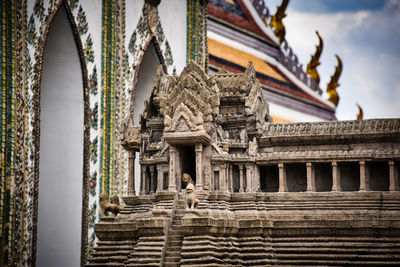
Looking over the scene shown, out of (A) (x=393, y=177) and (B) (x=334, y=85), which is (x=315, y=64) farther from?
(A) (x=393, y=177)

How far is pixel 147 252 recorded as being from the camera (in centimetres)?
1495

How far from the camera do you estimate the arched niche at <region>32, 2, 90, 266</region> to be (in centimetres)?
2056

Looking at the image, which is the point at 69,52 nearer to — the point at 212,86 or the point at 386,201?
the point at 212,86

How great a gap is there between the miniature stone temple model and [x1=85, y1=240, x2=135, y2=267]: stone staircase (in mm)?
22

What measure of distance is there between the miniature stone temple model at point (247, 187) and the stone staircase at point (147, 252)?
0.8 inches

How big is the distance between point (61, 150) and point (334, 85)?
77.1 ft

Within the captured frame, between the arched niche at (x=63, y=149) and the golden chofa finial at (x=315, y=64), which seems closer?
the arched niche at (x=63, y=149)

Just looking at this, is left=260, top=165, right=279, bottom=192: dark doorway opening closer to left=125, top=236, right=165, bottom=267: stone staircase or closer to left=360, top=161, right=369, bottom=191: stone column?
left=360, top=161, right=369, bottom=191: stone column

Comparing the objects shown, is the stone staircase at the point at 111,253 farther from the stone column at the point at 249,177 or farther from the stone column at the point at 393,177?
the stone column at the point at 393,177

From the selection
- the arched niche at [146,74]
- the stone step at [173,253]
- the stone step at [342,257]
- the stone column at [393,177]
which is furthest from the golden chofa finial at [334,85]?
the stone step at [173,253]

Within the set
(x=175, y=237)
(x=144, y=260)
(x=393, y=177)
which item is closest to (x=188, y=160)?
(x=175, y=237)

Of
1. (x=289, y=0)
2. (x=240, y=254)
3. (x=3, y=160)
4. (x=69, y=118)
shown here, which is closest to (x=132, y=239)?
(x=240, y=254)

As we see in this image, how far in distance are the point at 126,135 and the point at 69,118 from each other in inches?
142

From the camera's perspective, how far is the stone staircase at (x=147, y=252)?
14760 mm
